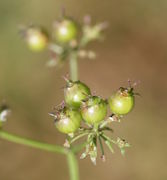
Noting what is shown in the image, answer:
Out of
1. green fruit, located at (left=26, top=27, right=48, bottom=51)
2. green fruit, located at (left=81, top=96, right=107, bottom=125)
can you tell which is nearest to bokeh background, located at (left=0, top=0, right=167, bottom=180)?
green fruit, located at (left=26, top=27, right=48, bottom=51)

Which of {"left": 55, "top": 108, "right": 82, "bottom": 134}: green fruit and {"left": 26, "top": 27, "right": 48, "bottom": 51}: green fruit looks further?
{"left": 26, "top": 27, "right": 48, "bottom": 51}: green fruit

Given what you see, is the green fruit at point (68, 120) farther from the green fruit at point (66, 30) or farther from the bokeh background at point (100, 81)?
the bokeh background at point (100, 81)

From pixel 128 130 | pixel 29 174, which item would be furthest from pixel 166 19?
pixel 29 174

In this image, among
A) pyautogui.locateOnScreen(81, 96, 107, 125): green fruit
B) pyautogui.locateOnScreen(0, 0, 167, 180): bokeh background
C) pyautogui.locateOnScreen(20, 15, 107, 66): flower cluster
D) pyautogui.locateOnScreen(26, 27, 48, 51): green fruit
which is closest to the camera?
pyautogui.locateOnScreen(81, 96, 107, 125): green fruit

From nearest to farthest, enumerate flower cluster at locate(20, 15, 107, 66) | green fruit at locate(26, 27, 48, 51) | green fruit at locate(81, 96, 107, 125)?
green fruit at locate(81, 96, 107, 125) → flower cluster at locate(20, 15, 107, 66) → green fruit at locate(26, 27, 48, 51)

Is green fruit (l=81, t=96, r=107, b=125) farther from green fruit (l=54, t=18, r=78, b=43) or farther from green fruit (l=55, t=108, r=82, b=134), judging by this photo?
green fruit (l=54, t=18, r=78, b=43)

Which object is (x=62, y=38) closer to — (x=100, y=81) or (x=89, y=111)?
(x=89, y=111)

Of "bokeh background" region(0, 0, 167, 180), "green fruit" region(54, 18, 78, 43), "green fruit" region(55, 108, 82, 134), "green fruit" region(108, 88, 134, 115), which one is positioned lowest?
"green fruit" region(55, 108, 82, 134)
